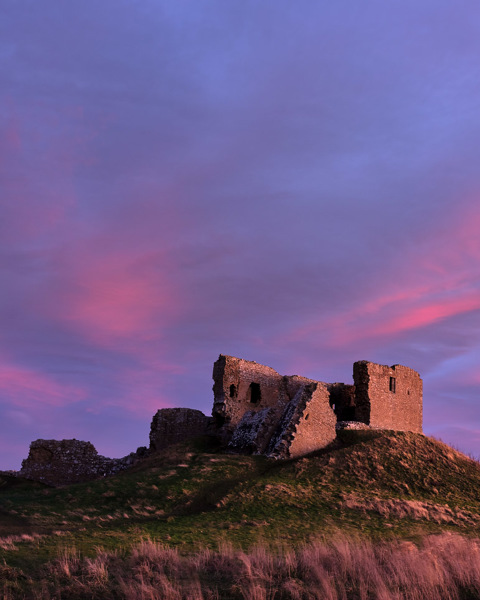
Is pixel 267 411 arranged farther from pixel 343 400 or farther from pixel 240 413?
pixel 343 400

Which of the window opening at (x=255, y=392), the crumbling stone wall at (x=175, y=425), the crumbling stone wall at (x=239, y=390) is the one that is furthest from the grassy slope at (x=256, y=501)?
the window opening at (x=255, y=392)

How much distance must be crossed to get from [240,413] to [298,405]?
7.29m

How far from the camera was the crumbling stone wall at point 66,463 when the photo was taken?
39.2 metres

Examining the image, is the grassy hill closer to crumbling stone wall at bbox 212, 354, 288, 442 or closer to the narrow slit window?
crumbling stone wall at bbox 212, 354, 288, 442

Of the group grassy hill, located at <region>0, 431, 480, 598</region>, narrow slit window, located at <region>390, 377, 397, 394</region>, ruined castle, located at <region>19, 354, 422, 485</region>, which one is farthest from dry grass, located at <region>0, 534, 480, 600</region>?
narrow slit window, located at <region>390, 377, 397, 394</region>

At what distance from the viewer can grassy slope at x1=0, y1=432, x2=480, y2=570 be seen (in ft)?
58.4

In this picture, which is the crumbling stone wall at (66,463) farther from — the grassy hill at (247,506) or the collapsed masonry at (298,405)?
the collapsed masonry at (298,405)

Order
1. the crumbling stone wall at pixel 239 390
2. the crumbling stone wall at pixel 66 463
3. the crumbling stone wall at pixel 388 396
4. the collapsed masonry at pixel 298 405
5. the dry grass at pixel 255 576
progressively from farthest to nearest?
the crumbling stone wall at pixel 388 396 < the crumbling stone wall at pixel 66 463 < the crumbling stone wall at pixel 239 390 < the collapsed masonry at pixel 298 405 < the dry grass at pixel 255 576

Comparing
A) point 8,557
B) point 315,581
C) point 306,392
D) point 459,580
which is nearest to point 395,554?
point 459,580

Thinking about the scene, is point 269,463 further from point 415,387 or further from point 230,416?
point 415,387

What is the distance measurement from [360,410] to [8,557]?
95.6ft

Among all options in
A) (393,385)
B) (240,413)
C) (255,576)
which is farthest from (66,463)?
(255,576)

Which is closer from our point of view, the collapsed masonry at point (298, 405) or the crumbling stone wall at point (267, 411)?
the crumbling stone wall at point (267, 411)

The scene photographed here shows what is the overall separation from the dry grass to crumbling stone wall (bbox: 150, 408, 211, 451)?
2653 centimetres
